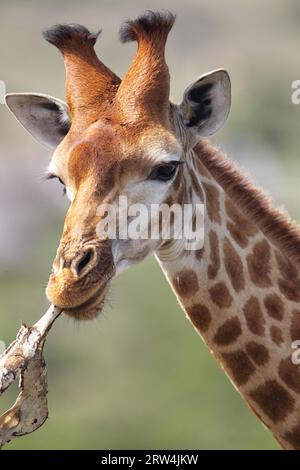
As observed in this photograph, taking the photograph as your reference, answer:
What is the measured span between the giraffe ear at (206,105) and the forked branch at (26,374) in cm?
141

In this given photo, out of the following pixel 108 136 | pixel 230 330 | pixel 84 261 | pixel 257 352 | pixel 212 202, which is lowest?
pixel 257 352

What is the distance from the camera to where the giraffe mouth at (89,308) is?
579 centimetres

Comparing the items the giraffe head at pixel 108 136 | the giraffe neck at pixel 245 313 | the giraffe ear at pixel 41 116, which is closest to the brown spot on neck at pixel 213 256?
the giraffe neck at pixel 245 313

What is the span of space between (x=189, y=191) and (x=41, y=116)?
3.14ft

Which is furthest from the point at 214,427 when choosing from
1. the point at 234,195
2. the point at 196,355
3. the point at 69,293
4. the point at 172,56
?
the point at 69,293

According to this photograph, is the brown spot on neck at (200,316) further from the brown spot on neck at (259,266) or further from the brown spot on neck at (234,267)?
the brown spot on neck at (259,266)

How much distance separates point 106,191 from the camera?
19.8ft

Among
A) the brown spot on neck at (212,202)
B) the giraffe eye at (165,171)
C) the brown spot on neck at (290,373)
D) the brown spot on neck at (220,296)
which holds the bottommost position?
the brown spot on neck at (290,373)

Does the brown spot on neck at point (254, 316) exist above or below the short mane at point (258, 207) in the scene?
below

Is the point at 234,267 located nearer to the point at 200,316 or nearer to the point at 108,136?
the point at 200,316

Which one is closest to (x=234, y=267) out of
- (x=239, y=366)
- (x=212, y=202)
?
(x=212, y=202)

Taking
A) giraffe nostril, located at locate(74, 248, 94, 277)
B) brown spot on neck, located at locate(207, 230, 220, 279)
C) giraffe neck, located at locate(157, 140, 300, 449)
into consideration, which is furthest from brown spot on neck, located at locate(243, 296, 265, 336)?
giraffe nostril, located at locate(74, 248, 94, 277)

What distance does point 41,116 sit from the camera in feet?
22.4

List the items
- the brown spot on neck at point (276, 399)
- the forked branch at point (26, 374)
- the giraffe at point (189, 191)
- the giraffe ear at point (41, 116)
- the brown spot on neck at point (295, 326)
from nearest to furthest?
the forked branch at point (26, 374)
the giraffe at point (189, 191)
the brown spot on neck at point (276, 399)
the brown spot on neck at point (295, 326)
the giraffe ear at point (41, 116)
